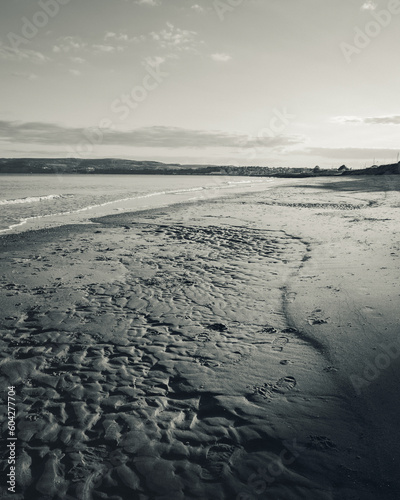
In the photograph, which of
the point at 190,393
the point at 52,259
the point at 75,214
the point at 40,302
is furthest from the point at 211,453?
the point at 75,214

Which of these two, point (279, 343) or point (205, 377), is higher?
point (279, 343)

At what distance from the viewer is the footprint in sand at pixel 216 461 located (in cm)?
342

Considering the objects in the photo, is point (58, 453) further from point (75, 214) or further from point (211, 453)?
point (75, 214)

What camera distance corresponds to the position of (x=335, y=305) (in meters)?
7.16

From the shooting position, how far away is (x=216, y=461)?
3592 millimetres
